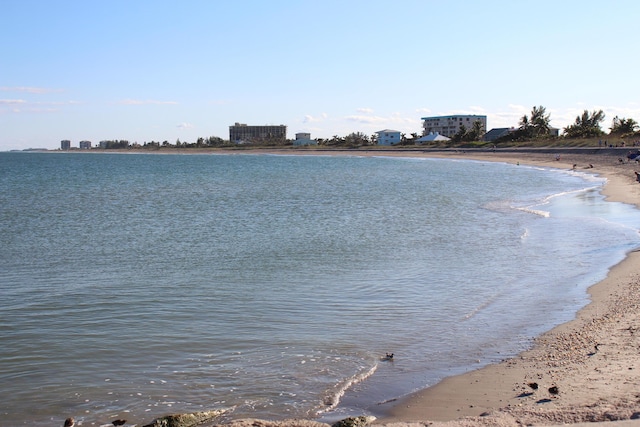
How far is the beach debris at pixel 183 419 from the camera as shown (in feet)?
22.5

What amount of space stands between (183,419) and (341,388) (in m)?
2.13

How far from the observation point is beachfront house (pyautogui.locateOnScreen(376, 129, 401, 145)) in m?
163

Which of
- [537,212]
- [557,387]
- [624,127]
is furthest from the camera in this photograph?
[624,127]

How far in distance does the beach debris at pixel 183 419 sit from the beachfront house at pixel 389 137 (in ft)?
513

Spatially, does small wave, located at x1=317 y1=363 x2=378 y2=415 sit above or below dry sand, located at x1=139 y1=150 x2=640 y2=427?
below

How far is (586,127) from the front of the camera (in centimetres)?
10506

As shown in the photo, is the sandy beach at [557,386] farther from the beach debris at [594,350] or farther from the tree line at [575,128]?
the tree line at [575,128]

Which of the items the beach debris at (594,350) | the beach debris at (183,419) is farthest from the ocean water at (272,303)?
the beach debris at (594,350)

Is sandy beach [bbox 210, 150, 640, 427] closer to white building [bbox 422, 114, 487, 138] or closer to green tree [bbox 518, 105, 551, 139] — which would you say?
green tree [bbox 518, 105, 551, 139]

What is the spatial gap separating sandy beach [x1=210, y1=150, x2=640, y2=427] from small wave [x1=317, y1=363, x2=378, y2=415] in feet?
1.84

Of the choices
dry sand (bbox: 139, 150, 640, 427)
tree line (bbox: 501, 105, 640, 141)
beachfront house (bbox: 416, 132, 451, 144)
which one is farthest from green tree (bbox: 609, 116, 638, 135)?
dry sand (bbox: 139, 150, 640, 427)

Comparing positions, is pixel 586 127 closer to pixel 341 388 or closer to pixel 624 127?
pixel 624 127

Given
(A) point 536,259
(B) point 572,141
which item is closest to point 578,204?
(A) point 536,259

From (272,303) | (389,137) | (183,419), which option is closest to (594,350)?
(183,419)
